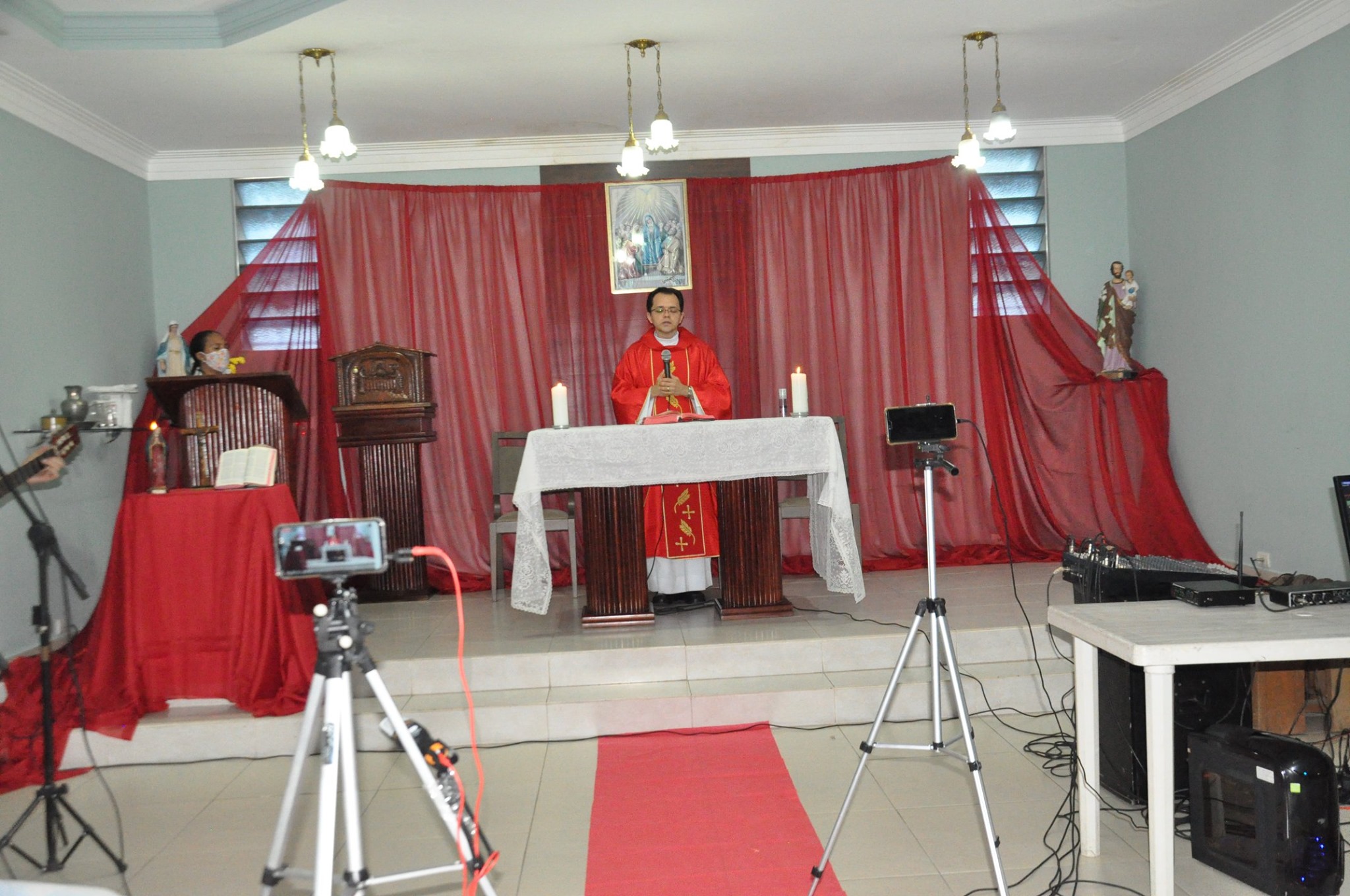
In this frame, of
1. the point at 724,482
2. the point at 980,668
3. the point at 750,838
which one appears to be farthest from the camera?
the point at 724,482

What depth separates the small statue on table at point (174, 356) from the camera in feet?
18.8

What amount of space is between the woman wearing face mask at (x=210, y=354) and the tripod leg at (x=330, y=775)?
4558 mm

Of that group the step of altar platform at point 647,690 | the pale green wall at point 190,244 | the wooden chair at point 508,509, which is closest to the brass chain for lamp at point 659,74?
the wooden chair at point 508,509

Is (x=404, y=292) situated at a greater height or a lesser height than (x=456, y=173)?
lesser

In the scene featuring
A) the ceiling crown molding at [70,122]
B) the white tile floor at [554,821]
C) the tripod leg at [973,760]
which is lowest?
the white tile floor at [554,821]

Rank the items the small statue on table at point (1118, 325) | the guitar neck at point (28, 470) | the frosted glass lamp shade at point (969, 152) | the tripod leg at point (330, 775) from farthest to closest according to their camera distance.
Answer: the small statue on table at point (1118, 325)
the frosted glass lamp shade at point (969, 152)
the guitar neck at point (28, 470)
the tripod leg at point (330, 775)

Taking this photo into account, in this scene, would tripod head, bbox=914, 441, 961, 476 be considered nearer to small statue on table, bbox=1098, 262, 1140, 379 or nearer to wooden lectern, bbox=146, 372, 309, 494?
wooden lectern, bbox=146, 372, 309, 494

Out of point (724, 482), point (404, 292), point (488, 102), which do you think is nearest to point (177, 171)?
point (404, 292)

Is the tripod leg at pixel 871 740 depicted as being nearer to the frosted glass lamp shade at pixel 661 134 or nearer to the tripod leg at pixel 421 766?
the tripod leg at pixel 421 766

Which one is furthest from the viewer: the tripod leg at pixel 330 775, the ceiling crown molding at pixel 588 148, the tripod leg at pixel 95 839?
the ceiling crown molding at pixel 588 148

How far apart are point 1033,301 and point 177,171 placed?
561 centimetres

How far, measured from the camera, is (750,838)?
10.4 ft

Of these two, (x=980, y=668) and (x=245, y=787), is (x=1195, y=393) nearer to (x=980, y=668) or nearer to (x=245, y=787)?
(x=980, y=668)

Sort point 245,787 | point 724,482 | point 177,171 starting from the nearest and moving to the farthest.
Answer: point 245,787
point 724,482
point 177,171
